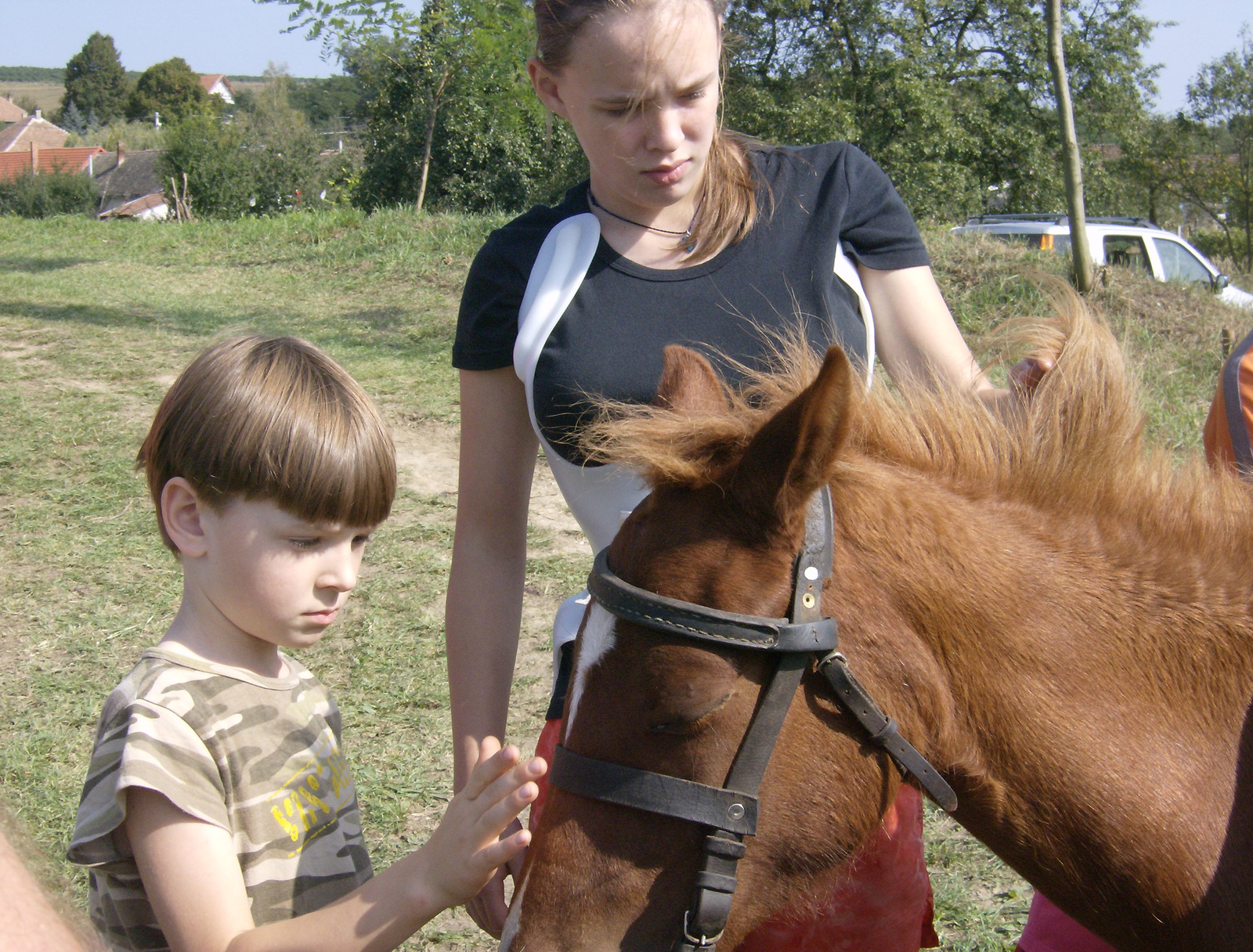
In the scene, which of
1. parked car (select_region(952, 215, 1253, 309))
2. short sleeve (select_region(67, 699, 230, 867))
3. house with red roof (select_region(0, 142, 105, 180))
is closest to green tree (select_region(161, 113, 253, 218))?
parked car (select_region(952, 215, 1253, 309))

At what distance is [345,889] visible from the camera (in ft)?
5.09

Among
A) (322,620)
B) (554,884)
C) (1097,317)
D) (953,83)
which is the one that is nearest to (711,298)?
(1097,317)

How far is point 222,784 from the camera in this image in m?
1.41

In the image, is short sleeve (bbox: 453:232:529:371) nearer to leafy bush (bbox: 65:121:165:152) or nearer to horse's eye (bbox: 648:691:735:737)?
horse's eye (bbox: 648:691:735:737)

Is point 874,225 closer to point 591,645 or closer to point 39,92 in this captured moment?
point 591,645

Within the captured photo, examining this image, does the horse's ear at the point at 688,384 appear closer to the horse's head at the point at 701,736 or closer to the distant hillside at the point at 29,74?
the horse's head at the point at 701,736

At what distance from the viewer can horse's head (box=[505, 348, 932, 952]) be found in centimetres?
122

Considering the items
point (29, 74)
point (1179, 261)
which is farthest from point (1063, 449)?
point (29, 74)

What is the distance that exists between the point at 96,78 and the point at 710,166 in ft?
350

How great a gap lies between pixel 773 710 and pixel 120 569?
431cm

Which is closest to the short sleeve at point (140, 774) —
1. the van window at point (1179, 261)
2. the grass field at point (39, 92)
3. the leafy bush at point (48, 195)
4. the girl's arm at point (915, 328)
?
the girl's arm at point (915, 328)

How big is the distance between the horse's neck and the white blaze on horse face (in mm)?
340

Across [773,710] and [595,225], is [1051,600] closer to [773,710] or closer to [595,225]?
[773,710]

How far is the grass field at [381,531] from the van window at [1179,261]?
3.70 meters
